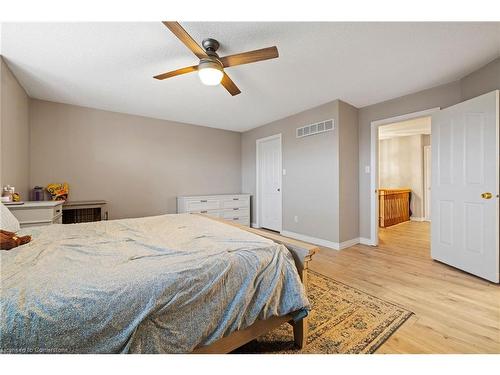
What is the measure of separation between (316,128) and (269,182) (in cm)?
158

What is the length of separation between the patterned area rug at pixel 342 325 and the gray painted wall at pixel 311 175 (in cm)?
152

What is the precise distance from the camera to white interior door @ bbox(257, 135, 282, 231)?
14.7ft

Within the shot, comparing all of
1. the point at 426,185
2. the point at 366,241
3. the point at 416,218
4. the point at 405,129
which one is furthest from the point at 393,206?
the point at 366,241

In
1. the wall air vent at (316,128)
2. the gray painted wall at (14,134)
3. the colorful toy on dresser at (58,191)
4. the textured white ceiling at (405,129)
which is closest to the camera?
the gray painted wall at (14,134)

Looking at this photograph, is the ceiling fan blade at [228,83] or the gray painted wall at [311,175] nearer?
the ceiling fan blade at [228,83]

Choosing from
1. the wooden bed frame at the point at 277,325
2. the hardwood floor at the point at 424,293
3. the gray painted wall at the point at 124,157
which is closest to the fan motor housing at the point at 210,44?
the wooden bed frame at the point at 277,325

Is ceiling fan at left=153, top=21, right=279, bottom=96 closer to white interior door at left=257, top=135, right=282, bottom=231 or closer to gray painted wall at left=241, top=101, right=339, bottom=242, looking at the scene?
gray painted wall at left=241, top=101, right=339, bottom=242

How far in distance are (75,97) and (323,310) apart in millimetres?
4137

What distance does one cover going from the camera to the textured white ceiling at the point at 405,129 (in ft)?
15.0

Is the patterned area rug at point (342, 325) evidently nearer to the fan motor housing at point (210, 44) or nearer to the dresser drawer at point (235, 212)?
the fan motor housing at point (210, 44)

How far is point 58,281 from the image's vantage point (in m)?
0.87

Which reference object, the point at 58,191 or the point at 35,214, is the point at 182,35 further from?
the point at 58,191
